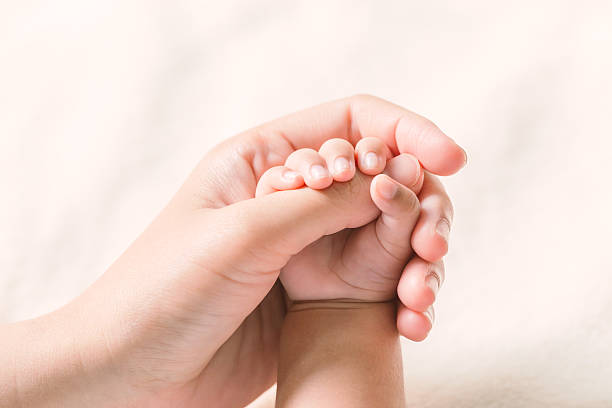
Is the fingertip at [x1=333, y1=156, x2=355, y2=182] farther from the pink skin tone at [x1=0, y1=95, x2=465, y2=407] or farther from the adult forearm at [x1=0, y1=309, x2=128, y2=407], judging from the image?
the adult forearm at [x1=0, y1=309, x2=128, y2=407]

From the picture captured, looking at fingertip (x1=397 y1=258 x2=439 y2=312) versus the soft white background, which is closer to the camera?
fingertip (x1=397 y1=258 x2=439 y2=312)

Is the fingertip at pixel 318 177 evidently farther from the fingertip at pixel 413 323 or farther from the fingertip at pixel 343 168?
the fingertip at pixel 413 323

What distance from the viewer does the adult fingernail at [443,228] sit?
3.24ft

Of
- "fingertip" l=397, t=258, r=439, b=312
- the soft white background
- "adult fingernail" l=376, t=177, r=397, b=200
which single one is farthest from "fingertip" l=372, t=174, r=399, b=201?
the soft white background

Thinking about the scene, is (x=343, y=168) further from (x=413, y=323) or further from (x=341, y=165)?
(x=413, y=323)

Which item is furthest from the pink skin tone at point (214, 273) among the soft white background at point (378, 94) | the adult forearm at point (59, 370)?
the soft white background at point (378, 94)

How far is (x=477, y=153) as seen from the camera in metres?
1.43

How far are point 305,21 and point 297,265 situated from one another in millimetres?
729

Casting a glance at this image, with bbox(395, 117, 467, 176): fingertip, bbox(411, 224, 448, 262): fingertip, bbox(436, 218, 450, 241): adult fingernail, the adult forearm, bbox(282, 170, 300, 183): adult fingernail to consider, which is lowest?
the adult forearm

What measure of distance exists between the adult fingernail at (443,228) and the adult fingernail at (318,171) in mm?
157

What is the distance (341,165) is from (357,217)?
0.25 feet

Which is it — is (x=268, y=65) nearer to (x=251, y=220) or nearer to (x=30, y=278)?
(x=30, y=278)

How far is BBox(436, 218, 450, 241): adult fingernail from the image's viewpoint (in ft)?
3.24

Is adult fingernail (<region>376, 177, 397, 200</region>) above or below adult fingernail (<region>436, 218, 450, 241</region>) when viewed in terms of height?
above
